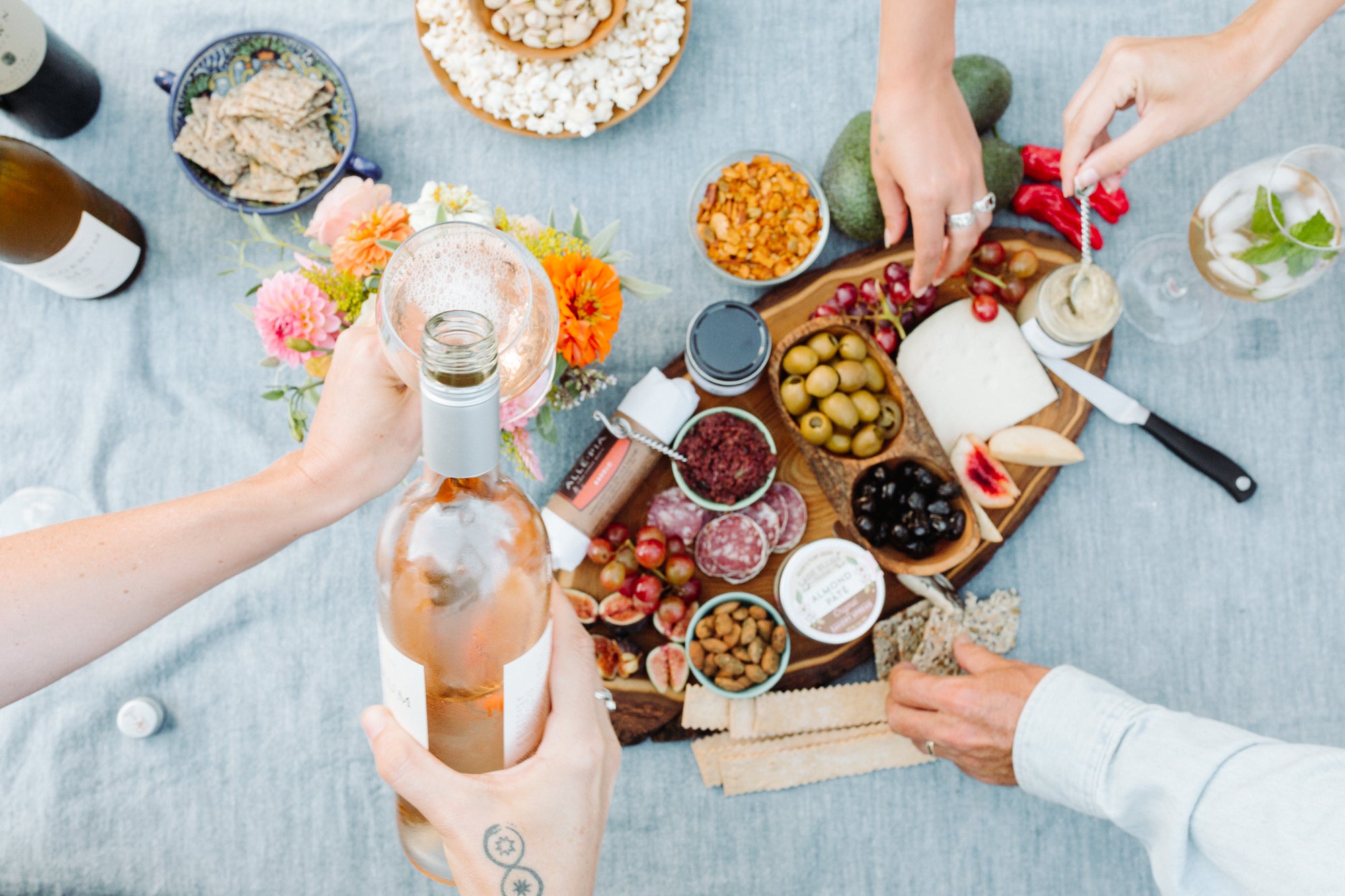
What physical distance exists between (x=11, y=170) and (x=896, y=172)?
3.33 feet

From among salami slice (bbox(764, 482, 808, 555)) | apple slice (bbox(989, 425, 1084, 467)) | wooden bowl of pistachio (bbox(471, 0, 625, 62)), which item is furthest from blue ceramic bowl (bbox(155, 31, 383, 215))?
apple slice (bbox(989, 425, 1084, 467))

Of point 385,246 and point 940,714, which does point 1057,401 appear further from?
point 385,246

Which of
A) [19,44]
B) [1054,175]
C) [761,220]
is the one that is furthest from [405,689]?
[1054,175]

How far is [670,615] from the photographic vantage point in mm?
1025

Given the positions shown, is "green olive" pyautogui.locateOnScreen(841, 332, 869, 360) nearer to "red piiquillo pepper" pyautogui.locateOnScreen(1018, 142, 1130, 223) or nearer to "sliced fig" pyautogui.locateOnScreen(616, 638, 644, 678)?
"red piiquillo pepper" pyautogui.locateOnScreen(1018, 142, 1130, 223)

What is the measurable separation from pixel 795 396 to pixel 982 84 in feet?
1.56

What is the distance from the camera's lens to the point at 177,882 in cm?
106

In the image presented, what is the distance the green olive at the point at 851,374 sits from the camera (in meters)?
0.98

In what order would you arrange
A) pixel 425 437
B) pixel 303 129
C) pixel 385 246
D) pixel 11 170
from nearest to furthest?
pixel 425 437 → pixel 385 246 → pixel 11 170 → pixel 303 129

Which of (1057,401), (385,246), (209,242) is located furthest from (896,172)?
(209,242)

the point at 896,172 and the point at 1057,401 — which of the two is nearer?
the point at 896,172

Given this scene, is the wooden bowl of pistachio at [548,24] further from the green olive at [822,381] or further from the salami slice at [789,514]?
the salami slice at [789,514]

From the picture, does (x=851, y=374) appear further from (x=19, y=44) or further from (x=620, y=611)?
(x=19, y=44)

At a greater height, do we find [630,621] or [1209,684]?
[1209,684]
